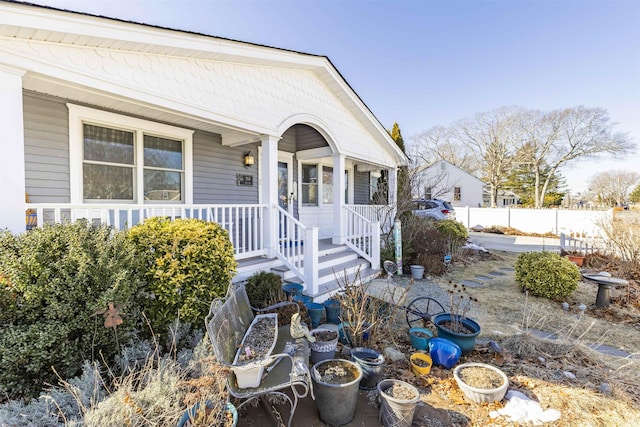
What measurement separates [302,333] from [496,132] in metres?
37.4

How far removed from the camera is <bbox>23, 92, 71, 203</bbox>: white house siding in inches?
161

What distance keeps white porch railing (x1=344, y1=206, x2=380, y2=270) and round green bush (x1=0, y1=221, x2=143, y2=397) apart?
5.39m

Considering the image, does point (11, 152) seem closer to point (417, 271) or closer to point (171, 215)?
point (171, 215)

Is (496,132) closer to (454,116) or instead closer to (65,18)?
(454,116)

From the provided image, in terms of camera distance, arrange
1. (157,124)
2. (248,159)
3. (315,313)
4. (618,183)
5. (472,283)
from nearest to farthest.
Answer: (315,313) → (157,124) → (248,159) → (472,283) → (618,183)

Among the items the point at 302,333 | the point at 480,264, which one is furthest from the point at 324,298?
the point at 480,264

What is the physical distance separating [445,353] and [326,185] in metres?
6.75

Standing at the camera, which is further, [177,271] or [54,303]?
[177,271]

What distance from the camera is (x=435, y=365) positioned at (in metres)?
3.49

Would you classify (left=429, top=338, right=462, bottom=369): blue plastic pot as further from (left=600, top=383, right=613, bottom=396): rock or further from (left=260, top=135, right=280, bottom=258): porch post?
(left=260, top=135, right=280, bottom=258): porch post

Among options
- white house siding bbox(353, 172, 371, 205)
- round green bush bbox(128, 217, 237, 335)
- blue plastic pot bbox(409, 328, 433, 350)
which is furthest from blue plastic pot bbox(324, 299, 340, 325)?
white house siding bbox(353, 172, 371, 205)

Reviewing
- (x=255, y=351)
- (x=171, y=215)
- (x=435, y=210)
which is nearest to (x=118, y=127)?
(x=171, y=215)

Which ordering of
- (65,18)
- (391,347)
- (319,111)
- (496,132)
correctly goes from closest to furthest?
(65,18) → (391,347) → (319,111) → (496,132)

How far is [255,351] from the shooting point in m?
2.89
